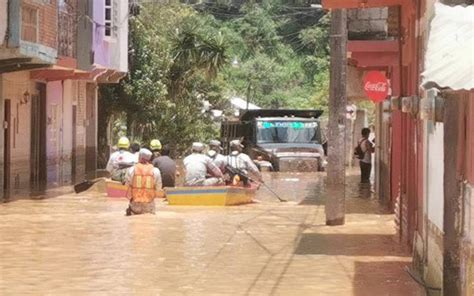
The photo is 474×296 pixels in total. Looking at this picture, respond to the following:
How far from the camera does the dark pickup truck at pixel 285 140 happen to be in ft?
129

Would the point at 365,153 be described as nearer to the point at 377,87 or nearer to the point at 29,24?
the point at 377,87

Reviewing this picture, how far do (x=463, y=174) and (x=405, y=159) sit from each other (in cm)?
782

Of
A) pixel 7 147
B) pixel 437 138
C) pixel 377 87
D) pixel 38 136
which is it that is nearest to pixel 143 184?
pixel 377 87

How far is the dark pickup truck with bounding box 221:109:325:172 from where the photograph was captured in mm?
39250

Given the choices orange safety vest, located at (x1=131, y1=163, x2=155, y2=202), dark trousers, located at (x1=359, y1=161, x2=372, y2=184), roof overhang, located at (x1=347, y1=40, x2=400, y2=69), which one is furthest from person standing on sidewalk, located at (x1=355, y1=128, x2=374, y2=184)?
orange safety vest, located at (x1=131, y1=163, x2=155, y2=202)

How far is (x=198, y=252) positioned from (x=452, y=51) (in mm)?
8512

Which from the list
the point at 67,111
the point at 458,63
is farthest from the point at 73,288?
the point at 67,111

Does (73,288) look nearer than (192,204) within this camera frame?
Yes

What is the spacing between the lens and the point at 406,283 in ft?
41.4

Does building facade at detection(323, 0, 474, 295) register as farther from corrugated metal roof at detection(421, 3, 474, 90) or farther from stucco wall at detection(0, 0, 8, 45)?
stucco wall at detection(0, 0, 8, 45)

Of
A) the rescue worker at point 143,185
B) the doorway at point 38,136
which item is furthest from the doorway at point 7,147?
the rescue worker at point 143,185

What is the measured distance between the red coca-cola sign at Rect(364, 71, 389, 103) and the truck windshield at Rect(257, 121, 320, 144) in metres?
13.6

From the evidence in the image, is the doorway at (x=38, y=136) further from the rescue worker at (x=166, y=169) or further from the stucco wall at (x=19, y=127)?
the rescue worker at (x=166, y=169)

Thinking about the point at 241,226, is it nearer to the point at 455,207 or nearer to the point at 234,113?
the point at 455,207
